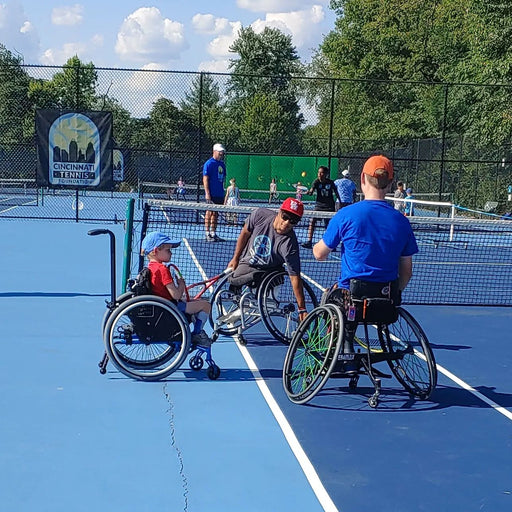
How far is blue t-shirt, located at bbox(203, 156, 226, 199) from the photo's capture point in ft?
46.1

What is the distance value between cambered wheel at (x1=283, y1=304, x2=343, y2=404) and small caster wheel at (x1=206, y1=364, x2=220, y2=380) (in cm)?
60

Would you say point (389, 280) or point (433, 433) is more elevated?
point (389, 280)

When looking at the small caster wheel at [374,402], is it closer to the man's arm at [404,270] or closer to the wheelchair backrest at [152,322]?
the man's arm at [404,270]

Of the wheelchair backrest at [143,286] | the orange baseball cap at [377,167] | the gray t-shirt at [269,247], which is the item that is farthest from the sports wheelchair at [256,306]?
the orange baseball cap at [377,167]

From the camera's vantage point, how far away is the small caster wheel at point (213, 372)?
5.79 metres

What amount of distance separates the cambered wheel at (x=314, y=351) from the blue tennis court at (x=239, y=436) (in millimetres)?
139

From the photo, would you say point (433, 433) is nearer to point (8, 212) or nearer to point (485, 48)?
point (8, 212)

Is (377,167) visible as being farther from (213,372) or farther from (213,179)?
(213,179)

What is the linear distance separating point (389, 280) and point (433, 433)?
3.45 feet

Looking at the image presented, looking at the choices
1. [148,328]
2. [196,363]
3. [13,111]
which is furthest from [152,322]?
[13,111]

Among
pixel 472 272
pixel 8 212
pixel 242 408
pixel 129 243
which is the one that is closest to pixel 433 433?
pixel 242 408

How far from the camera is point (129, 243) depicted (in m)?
6.73

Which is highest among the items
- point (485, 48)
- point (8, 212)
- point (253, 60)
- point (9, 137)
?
point (253, 60)

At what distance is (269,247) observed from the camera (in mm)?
6656
